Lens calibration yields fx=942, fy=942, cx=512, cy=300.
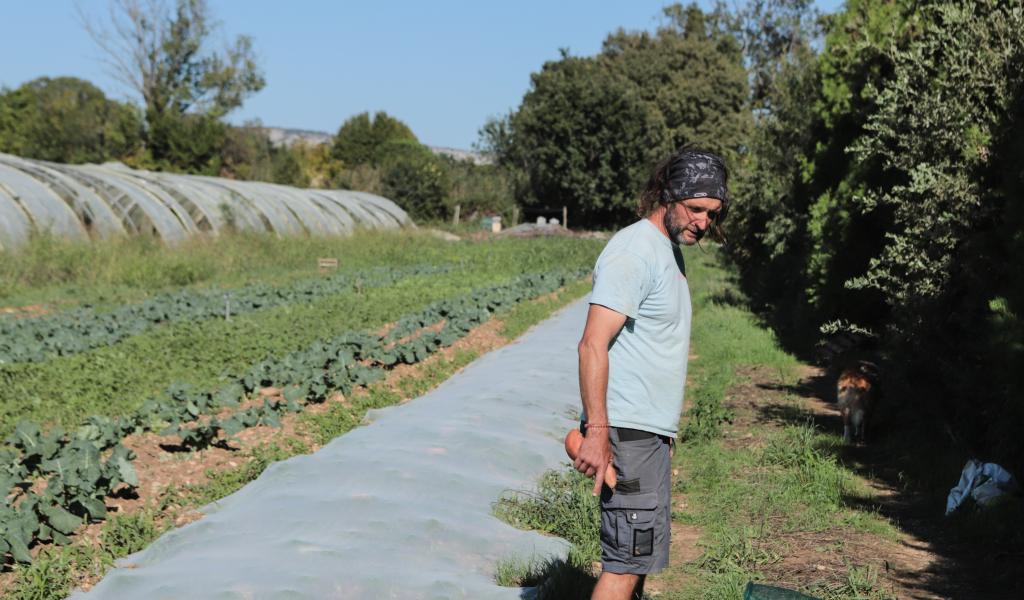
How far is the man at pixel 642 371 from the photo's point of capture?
299 centimetres

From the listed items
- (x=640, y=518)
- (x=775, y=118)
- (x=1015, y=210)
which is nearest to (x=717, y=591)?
(x=640, y=518)

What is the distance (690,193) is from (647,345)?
20.6 inches

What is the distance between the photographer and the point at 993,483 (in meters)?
5.02

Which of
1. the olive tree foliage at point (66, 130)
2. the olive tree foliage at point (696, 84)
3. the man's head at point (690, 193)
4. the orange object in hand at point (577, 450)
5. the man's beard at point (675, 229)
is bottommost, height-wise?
the orange object in hand at point (577, 450)

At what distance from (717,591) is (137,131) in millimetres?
48842

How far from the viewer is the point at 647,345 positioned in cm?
309

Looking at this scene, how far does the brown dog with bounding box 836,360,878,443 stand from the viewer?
22.6ft

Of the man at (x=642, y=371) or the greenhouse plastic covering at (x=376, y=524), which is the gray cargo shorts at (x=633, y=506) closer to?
the man at (x=642, y=371)

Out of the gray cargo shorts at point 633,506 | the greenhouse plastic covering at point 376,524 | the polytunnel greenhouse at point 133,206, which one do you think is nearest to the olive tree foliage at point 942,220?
the greenhouse plastic covering at point 376,524

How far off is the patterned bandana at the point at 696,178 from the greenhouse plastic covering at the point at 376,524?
1723 mm

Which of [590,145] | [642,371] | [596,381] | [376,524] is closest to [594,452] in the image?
[596,381]

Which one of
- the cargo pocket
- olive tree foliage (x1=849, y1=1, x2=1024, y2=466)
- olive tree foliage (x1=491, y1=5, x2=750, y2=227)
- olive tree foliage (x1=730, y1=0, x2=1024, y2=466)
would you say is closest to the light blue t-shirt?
the cargo pocket

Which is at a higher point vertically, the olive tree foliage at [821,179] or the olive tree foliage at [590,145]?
the olive tree foliage at [590,145]

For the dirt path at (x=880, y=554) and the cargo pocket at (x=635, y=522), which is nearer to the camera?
the cargo pocket at (x=635, y=522)
